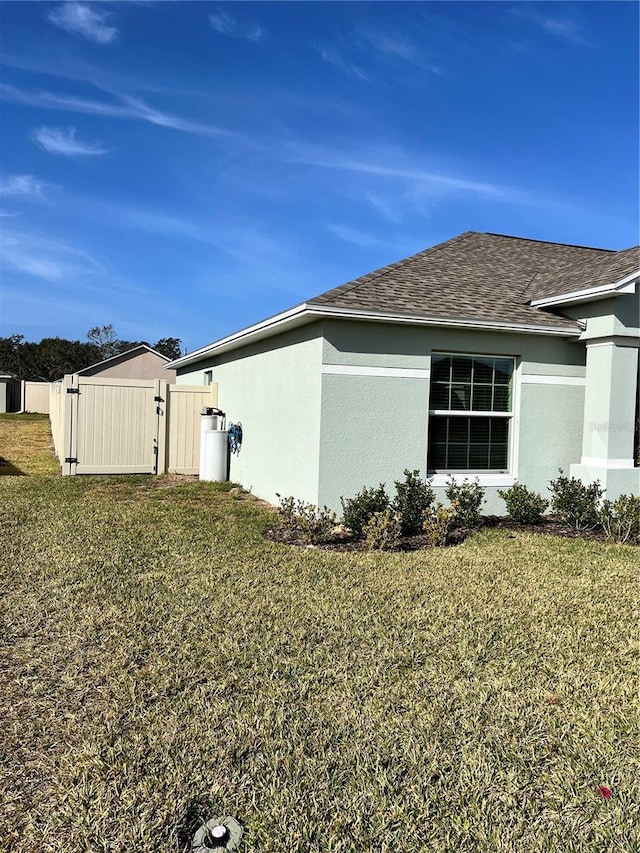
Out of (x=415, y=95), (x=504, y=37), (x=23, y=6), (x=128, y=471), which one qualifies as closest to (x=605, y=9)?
(x=504, y=37)

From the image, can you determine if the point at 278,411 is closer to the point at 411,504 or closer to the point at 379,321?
the point at 379,321

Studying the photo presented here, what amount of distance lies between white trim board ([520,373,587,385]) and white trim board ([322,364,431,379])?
1713mm

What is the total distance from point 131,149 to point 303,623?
1269cm

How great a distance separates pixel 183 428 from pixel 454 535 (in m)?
7.54

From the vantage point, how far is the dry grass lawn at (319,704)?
247 cm

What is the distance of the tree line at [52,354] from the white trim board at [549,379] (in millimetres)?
58113

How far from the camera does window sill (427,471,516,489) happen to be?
8.91m

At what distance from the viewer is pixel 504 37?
31.0ft

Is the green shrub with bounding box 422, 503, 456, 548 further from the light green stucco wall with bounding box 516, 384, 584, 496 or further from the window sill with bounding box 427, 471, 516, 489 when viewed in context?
the light green stucco wall with bounding box 516, 384, 584, 496

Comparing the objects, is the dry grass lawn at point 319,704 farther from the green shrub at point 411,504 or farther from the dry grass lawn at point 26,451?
the dry grass lawn at point 26,451

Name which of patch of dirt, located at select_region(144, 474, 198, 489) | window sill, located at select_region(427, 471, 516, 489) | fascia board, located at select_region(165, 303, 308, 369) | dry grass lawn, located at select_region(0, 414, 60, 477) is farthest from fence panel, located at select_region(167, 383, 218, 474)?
window sill, located at select_region(427, 471, 516, 489)

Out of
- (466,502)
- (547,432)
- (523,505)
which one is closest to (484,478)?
(523,505)

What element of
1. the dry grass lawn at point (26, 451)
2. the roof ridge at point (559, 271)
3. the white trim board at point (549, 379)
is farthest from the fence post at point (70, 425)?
the roof ridge at point (559, 271)

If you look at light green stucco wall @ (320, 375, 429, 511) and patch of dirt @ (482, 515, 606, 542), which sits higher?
light green stucco wall @ (320, 375, 429, 511)
